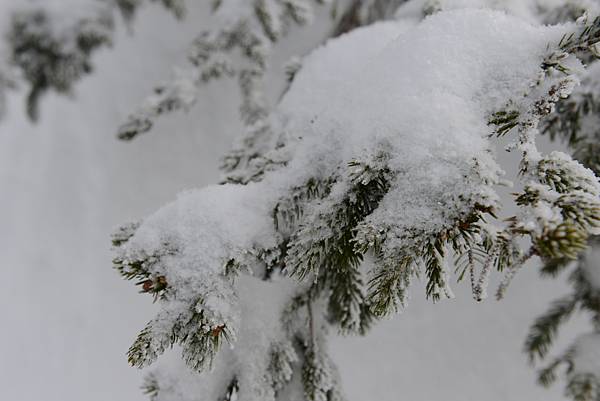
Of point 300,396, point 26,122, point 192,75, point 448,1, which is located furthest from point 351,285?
point 26,122

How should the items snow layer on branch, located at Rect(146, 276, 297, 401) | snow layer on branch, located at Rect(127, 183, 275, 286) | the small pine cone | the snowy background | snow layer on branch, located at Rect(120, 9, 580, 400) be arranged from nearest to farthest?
the small pine cone, snow layer on branch, located at Rect(120, 9, 580, 400), snow layer on branch, located at Rect(127, 183, 275, 286), snow layer on branch, located at Rect(146, 276, 297, 401), the snowy background

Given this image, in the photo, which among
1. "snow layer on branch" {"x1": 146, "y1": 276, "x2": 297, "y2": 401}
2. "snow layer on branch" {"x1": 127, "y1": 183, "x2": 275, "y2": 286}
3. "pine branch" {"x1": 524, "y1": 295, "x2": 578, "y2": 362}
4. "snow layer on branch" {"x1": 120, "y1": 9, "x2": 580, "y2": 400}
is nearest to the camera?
"snow layer on branch" {"x1": 120, "y1": 9, "x2": 580, "y2": 400}

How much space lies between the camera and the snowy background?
8.02 ft

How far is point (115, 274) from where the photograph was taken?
2814mm

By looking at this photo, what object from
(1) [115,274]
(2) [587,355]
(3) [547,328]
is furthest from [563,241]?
(1) [115,274]

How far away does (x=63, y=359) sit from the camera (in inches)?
102

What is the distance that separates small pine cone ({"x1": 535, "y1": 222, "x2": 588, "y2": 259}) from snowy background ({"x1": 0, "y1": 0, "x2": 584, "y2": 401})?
76.0 inches

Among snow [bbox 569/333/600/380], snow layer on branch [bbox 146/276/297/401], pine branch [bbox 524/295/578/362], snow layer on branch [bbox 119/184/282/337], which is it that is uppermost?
snow layer on branch [bbox 119/184/282/337]

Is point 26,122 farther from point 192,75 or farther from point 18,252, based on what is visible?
point 192,75

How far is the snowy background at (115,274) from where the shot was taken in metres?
2.45

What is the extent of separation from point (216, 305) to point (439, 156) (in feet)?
1.46

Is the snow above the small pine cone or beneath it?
beneath

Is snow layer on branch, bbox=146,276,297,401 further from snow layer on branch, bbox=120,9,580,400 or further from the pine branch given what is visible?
the pine branch

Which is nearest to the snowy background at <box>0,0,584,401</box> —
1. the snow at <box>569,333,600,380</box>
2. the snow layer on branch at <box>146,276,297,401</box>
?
the snow at <box>569,333,600,380</box>
